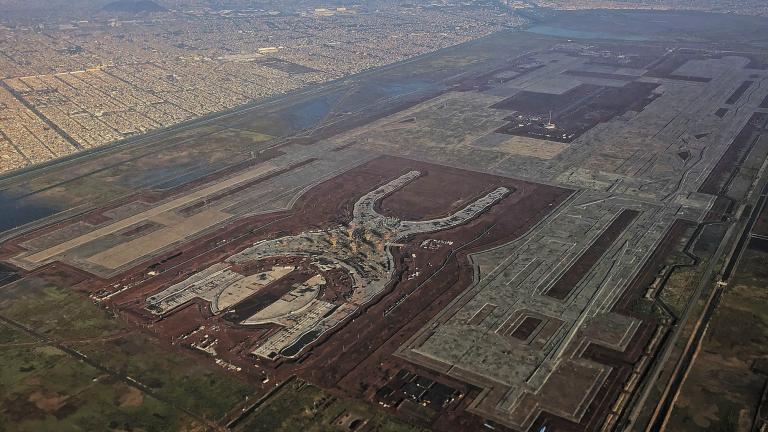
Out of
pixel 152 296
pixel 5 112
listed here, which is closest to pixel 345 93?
pixel 5 112

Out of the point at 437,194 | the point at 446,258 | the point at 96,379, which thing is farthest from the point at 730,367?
the point at 96,379

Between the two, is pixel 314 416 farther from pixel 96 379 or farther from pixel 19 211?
pixel 19 211

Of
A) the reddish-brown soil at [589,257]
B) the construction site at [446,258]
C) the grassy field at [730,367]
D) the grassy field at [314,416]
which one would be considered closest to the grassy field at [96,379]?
the construction site at [446,258]

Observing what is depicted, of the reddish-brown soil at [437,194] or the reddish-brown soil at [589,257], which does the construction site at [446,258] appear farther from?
the reddish-brown soil at [437,194]

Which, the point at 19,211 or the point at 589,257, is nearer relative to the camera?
the point at 589,257

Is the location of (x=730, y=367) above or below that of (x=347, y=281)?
below

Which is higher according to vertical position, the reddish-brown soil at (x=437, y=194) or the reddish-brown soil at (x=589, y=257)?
→ the reddish-brown soil at (x=437, y=194)
